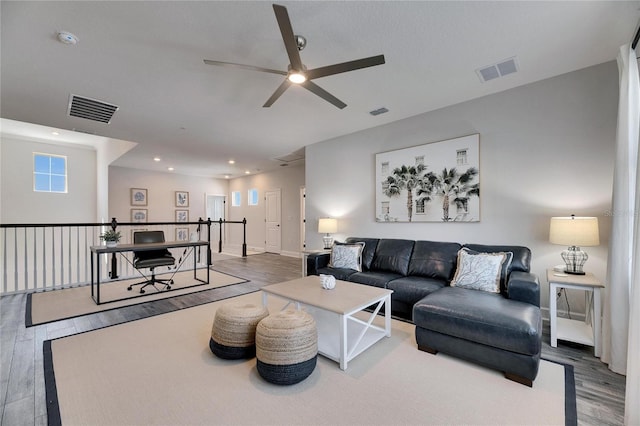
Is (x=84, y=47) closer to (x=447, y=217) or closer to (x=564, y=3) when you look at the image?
(x=564, y=3)

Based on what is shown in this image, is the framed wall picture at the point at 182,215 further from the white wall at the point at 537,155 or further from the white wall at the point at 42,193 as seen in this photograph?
the white wall at the point at 537,155

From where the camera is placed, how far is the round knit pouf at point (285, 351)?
1.89 metres

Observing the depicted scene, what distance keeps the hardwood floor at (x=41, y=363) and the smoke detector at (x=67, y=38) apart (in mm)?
2775

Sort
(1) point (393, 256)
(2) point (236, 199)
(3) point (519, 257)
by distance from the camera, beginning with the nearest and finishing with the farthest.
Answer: (3) point (519, 257), (1) point (393, 256), (2) point (236, 199)

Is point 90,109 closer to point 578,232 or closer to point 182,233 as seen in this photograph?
point 578,232

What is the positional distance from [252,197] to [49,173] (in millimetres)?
5715

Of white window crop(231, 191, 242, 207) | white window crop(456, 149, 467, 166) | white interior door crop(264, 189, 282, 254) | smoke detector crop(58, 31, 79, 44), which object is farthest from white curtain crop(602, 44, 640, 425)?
white window crop(231, 191, 242, 207)

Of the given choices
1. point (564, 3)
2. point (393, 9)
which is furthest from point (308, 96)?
point (564, 3)

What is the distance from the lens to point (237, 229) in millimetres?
10453

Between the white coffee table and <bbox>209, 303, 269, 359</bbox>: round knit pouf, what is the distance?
1.38ft

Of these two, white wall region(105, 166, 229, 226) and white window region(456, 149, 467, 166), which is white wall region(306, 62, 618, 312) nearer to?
white window region(456, 149, 467, 166)

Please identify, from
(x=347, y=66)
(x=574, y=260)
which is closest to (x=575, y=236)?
(x=574, y=260)

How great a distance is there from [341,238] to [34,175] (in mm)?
8610

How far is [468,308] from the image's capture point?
221 cm
